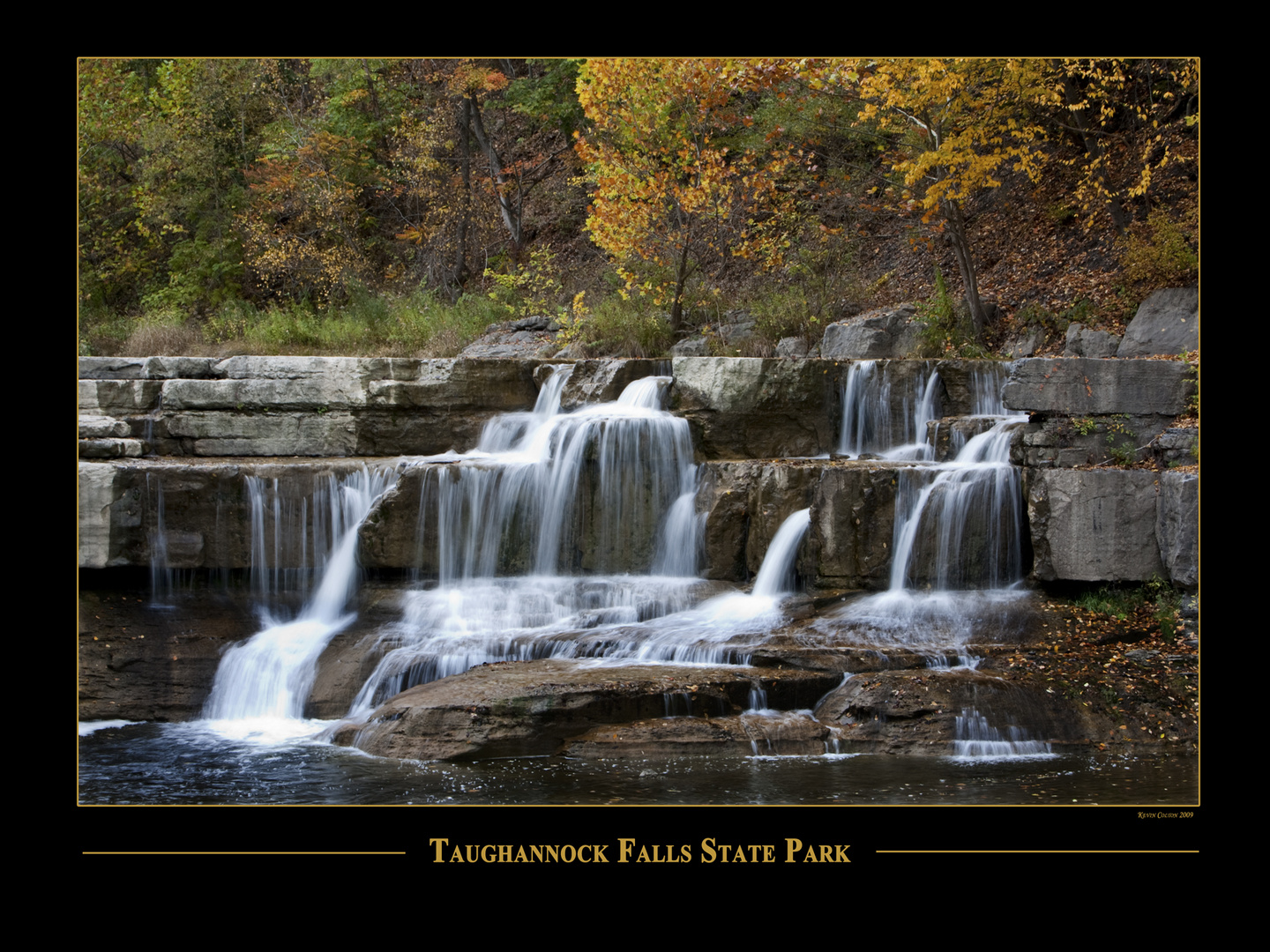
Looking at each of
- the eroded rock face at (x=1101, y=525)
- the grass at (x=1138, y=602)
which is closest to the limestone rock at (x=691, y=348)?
the eroded rock face at (x=1101, y=525)

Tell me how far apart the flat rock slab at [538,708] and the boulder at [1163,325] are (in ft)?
23.5

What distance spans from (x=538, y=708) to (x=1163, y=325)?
31.2ft

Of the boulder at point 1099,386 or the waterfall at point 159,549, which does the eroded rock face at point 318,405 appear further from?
the boulder at point 1099,386

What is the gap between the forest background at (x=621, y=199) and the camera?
14227 millimetres

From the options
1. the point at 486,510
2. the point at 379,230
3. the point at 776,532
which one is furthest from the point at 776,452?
the point at 379,230

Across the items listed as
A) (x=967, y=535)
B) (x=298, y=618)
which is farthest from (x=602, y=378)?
(x=967, y=535)

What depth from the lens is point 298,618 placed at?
10.5 metres

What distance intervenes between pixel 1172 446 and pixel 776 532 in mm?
3733

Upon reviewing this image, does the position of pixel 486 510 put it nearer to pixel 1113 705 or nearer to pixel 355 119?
pixel 1113 705

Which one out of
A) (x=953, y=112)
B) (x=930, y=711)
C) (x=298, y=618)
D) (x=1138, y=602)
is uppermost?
(x=953, y=112)

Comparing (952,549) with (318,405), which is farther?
(318,405)

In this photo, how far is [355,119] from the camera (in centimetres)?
2069

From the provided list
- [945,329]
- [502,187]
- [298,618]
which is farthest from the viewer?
[502,187]

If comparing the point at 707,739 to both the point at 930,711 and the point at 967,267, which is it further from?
the point at 967,267
